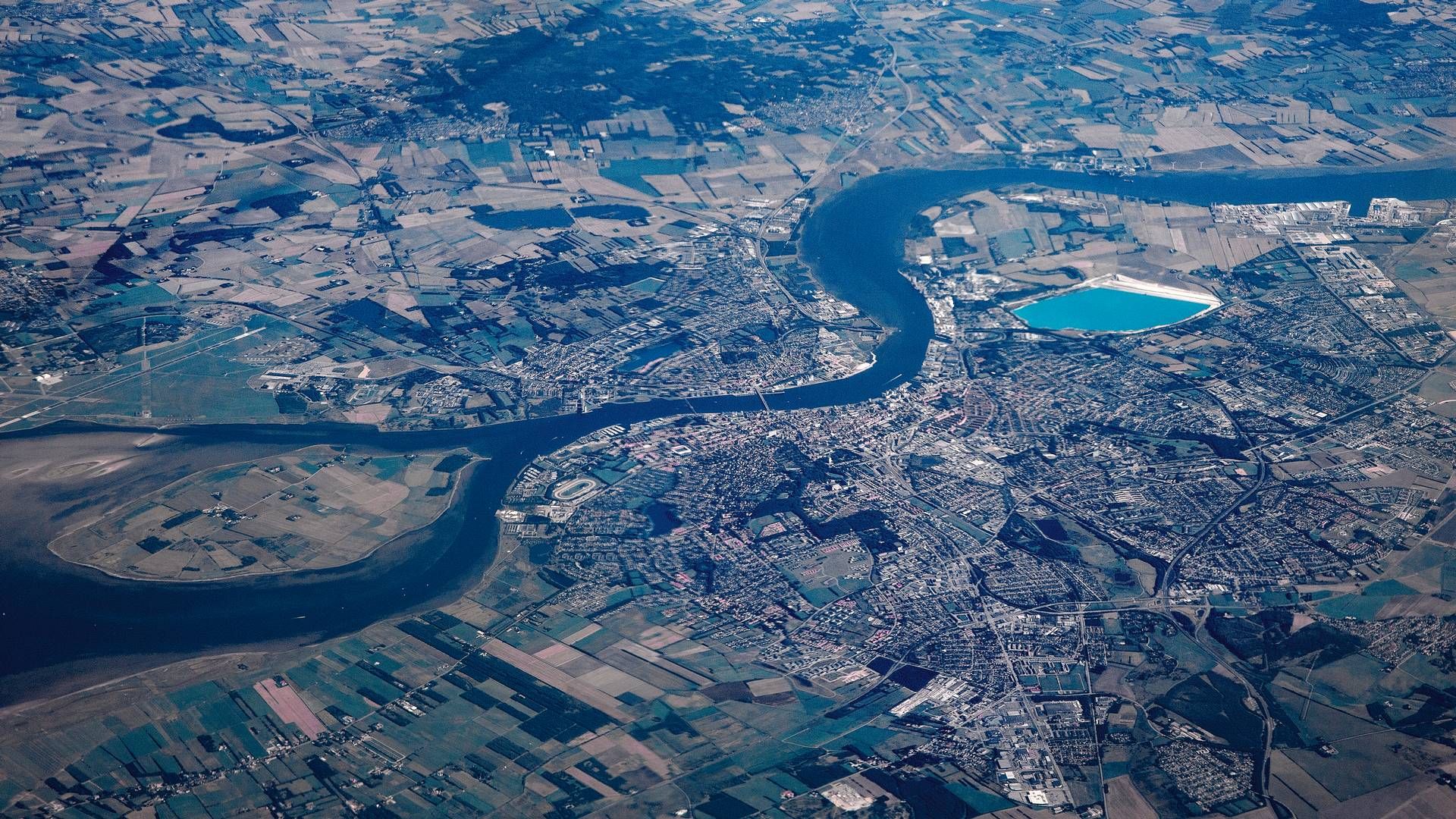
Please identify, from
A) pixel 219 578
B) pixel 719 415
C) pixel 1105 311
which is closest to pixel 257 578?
pixel 219 578

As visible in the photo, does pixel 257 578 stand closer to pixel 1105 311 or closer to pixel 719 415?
pixel 719 415

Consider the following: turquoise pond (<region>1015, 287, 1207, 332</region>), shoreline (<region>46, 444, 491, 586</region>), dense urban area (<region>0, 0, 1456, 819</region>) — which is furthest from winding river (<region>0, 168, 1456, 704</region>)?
turquoise pond (<region>1015, 287, 1207, 332</region>)

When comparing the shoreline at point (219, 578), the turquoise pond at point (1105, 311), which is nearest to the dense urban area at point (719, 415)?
the shoreline at point (219, 578)

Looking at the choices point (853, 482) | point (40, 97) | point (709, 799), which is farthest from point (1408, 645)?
point (40, 97)

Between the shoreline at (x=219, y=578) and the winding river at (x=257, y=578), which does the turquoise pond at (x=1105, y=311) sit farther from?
the shoreline at (x=219, y=578)

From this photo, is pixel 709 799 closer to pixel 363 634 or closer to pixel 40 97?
pixel 363 634
